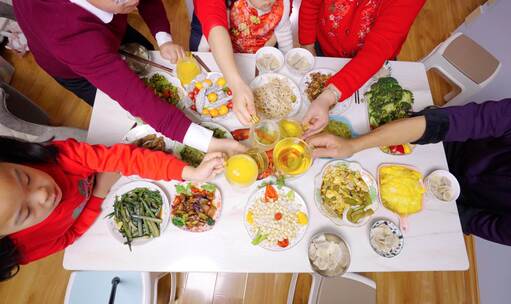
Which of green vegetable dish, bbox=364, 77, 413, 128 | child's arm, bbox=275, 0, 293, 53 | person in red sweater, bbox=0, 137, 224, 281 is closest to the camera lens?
person in red sweater, bbox=0, 137, 224, 281

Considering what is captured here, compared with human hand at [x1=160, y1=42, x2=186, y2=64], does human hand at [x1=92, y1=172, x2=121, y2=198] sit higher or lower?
lower

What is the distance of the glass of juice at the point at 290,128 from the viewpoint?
1.15m

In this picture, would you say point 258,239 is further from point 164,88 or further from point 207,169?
point 164,88

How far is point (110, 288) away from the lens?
1.25 m

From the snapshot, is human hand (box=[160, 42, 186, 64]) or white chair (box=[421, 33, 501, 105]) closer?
human hand (box=[160, 42, 186, 64])

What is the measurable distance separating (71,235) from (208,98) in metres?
0.73

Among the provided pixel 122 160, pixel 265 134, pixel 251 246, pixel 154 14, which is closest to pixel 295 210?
pixel 251 246

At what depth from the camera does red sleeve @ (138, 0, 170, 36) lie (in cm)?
149

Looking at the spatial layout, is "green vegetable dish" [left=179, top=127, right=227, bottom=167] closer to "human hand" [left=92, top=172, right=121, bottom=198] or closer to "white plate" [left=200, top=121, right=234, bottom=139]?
"white plate" [left=200, top=121, right=234, bottom=139]

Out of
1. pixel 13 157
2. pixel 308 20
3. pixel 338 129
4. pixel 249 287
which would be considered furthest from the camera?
pixel 249 287

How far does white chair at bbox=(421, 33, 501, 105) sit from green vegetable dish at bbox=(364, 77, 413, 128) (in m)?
0.90

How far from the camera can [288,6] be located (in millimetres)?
1413

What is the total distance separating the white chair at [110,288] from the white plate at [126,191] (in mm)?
287

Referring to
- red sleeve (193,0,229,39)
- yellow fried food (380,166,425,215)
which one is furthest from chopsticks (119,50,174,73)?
yellow fried food (380,166,425,215)
